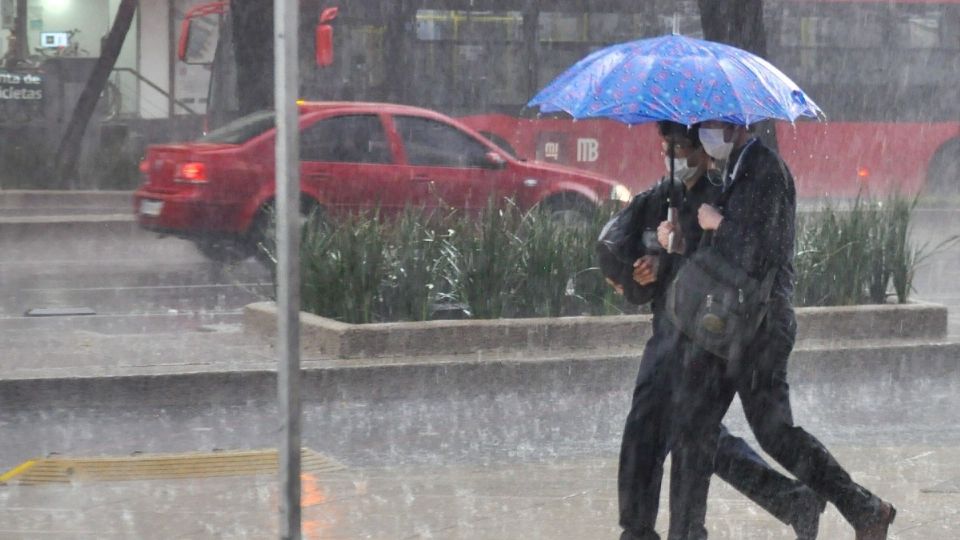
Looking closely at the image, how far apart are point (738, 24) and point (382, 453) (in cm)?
631

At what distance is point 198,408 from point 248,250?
6288mm

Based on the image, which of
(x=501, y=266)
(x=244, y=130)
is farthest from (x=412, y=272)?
(x=244, y=130)

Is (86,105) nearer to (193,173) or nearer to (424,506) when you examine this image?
(193,173)

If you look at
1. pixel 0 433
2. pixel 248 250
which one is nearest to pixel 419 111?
pixel 248 250

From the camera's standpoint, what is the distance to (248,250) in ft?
48.2

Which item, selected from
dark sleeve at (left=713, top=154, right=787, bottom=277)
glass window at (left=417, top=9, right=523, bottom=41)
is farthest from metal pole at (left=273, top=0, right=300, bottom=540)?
glass window at (left=417, top=9, right=523, bottom=41)

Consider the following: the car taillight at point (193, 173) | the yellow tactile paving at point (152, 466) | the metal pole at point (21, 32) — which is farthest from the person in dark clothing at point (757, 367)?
the metal pole at point (21, 32)

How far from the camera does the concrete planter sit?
362 inches

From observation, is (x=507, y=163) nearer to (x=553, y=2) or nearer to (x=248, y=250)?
(x=248, y=250)

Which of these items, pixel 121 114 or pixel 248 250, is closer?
pixel 248 250

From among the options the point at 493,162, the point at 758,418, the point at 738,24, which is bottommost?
the point at 758,418

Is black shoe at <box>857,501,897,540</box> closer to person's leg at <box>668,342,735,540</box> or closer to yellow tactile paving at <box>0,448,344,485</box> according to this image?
person's leg at <box>668,342,735,540</box>

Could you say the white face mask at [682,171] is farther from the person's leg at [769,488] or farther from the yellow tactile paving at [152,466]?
the yellow tactile paving at [152,466]

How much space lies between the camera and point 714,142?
511 cm
